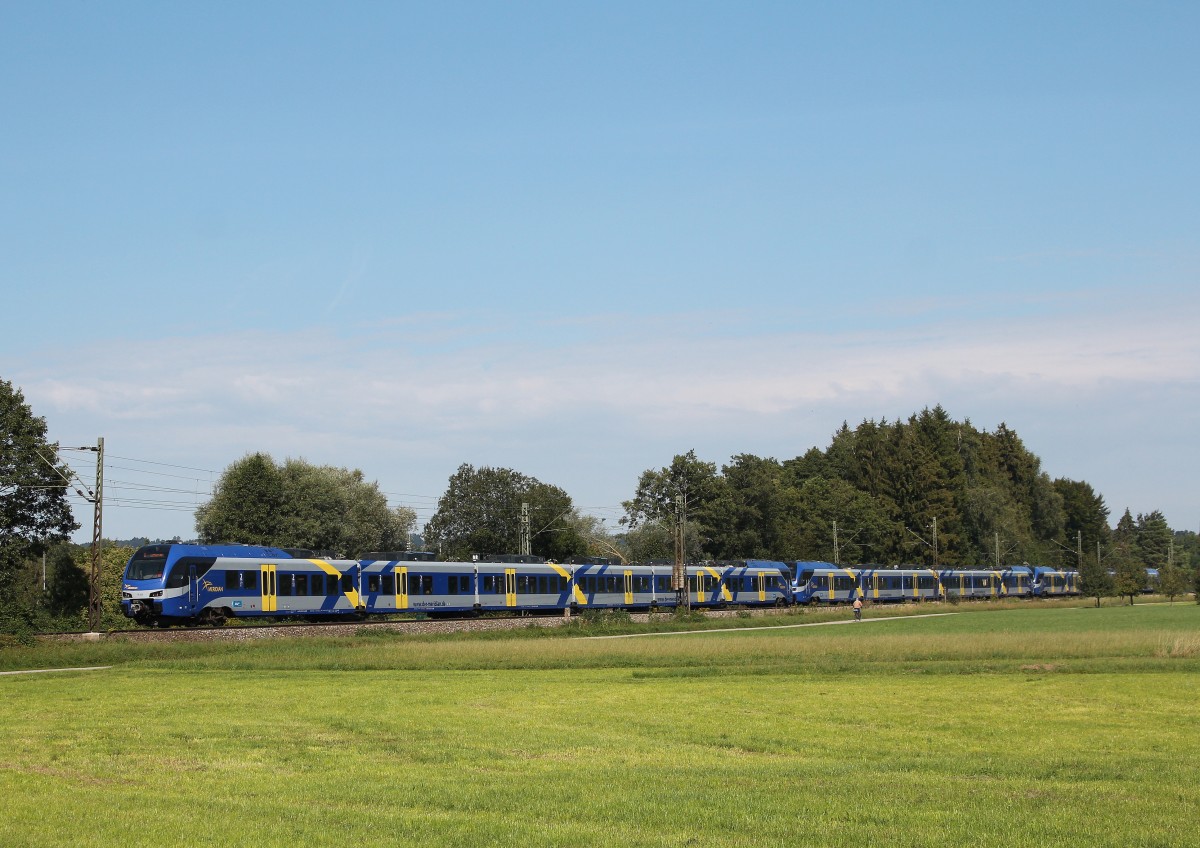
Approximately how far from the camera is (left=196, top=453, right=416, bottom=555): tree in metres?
96.9

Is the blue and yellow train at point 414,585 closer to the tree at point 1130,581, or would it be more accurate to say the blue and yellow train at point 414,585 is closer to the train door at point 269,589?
the train door at point 269,589

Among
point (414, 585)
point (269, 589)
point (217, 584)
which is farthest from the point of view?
point (414, 585)

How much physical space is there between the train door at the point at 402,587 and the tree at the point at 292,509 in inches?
1233

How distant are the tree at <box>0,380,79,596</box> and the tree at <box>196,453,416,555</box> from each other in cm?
2392

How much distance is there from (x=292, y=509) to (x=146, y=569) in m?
52.0

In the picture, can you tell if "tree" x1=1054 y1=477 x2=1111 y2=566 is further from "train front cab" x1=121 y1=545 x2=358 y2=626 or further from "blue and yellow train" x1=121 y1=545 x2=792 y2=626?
"train front cab" x1=121 y1=545 x2=358 y2=626

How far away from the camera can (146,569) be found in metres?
49.1

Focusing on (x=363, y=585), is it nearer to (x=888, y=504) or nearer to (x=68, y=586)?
(x=68, y=586)

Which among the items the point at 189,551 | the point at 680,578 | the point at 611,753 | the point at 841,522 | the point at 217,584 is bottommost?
the point at 611,753

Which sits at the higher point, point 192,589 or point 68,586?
point 192,589

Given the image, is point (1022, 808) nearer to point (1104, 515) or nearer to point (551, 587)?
point (551, 587)

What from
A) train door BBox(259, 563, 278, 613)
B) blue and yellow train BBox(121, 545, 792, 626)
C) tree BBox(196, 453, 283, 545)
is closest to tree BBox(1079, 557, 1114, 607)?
blue and yellow train BBox(121, 545, 792, 626)

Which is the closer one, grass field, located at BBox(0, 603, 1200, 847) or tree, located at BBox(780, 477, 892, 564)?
grass field, located at BBox(0, 603, 1200, 847)

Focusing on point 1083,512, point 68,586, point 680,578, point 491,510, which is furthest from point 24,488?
point 1083,512
